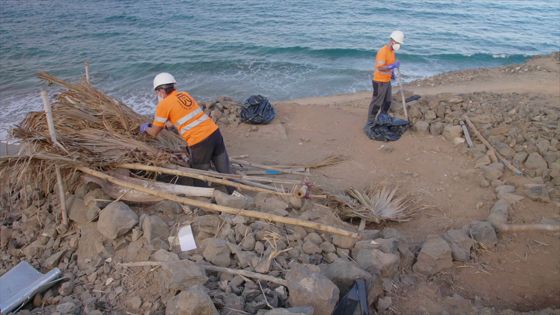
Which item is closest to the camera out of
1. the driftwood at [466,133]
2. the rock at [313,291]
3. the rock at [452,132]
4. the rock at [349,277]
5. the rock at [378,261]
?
the rock at [313,291]

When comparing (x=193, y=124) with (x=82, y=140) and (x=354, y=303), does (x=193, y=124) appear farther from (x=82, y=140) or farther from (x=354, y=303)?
(x=354, y=303)

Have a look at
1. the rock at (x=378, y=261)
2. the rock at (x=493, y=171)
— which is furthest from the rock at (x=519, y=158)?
the rock at (x=378, y=261)

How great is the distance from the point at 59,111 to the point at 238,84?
8329mm

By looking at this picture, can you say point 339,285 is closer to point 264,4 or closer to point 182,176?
point 182,176

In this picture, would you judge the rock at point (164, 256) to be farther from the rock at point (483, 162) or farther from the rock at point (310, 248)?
the rock at point (483, 162)

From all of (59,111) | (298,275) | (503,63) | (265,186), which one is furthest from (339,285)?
(503,63)

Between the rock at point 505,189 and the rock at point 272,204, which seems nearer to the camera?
the rock at point 272,204

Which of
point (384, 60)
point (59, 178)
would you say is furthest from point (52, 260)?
point (384, 60)

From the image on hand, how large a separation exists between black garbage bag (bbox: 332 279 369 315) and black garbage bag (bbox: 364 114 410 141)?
15.1 feet

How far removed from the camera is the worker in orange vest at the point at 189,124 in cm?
456

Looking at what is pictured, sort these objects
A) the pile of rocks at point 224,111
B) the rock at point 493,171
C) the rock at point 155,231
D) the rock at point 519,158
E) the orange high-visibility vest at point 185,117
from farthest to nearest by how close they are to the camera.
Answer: the pile of rocks at point 224,111, the rock at point 519,158, the rock at point 493,171, the orange high-visibility vest at point 185,117, the rock at point 155,231

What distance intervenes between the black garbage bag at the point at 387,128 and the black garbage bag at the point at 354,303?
4.60m

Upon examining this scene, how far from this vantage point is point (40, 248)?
4.08 meters

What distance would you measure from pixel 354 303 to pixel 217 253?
1296 mm
